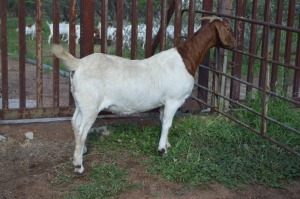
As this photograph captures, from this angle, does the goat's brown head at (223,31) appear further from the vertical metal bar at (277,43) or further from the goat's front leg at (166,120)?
the vertical metal bar at (277,43)

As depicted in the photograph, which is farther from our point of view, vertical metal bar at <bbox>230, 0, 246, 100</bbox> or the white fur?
vertical metal bar at <bbox>230, 0, 246, 100</bbox>

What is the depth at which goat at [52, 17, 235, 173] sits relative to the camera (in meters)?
4.48

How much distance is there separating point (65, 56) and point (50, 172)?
1.10 meters

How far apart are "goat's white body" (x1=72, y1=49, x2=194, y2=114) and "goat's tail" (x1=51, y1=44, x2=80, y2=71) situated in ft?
0.18

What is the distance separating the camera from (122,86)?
181 inches

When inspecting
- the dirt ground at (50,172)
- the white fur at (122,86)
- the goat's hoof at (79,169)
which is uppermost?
the white fur at (122,86)

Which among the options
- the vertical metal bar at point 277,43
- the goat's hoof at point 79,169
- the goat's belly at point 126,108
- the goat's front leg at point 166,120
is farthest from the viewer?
the vertical metal bar at point 277,43

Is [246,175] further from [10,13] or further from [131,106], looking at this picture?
[10,13]

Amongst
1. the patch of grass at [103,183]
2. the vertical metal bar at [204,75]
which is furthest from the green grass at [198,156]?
the vertical metal bar at [204,75]

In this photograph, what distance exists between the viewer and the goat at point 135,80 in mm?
4480

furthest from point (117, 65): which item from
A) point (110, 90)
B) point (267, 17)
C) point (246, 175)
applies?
point (267, 17)

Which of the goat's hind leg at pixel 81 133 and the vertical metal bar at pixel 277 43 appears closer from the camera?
the goat's hind leg at pixel 81 133

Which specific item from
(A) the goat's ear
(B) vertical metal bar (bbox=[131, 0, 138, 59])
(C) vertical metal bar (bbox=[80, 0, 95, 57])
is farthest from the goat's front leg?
(C) vertical metal bar (bbox=[80, 0, 95, 57])

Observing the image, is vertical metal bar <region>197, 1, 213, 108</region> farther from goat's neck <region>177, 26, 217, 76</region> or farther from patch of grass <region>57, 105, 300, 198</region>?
goat's neck <region>177, 26, 217, 76</region>
